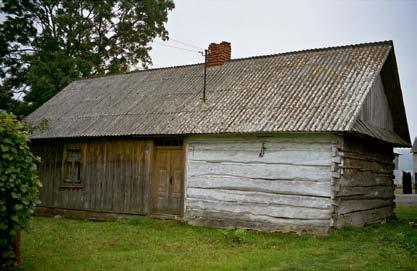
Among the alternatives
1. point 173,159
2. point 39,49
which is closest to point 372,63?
point 173,159

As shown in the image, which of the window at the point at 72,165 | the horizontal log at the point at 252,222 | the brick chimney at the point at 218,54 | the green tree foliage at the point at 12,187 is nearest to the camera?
the green tree foliage at the point at 12,187

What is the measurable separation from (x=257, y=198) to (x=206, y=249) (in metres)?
3.25

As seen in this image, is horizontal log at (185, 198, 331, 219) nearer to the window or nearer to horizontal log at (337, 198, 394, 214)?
→ horizontal log at (337, 198, 394, 214)

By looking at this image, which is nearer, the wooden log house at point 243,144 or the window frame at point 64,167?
the wooden log house at point 243,144

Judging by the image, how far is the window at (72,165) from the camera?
17406mm

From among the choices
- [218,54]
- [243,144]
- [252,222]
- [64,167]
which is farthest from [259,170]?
[64,167]

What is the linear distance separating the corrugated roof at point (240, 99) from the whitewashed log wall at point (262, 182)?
0.59m

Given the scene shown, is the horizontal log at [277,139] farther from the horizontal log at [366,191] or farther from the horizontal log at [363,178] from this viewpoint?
the horizontal log at [366,191]

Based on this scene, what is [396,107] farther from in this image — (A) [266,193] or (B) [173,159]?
(B) [173,159]

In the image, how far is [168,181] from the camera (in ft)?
49.0

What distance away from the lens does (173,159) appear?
587 inches

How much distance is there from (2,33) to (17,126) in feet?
79.5

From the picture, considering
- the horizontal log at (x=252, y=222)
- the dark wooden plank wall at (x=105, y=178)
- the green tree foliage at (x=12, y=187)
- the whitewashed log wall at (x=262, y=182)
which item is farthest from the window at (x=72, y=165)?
the green tree foliage at (x=12, y=187)

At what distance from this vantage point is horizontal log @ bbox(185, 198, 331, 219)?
1210cm
